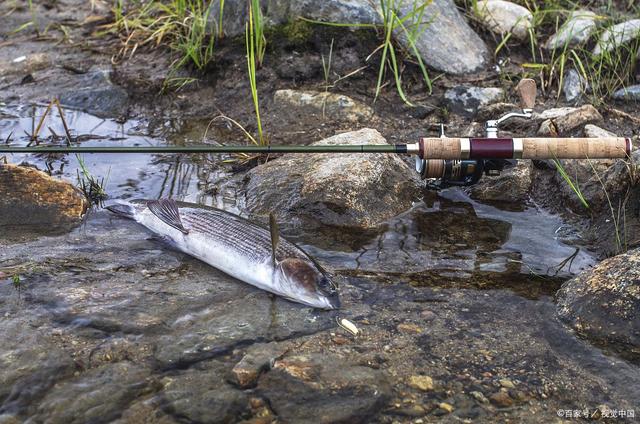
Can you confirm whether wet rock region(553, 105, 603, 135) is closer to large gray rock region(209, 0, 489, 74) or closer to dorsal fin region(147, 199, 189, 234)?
large gray rock region(209, 0, 489, 74)

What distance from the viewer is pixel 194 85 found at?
6.86 metres

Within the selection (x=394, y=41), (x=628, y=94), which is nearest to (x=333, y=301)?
(x=394, y=41)

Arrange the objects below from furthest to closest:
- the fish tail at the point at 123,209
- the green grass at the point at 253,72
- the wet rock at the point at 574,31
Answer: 1. the wet rock at the point at 574,31
2. the green grass at the point at 253,72
3. the fish tail at the point at 123,209

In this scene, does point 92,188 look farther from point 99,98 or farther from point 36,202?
point 99,98

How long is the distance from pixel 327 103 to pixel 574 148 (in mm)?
2418

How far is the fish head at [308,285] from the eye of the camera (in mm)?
3582

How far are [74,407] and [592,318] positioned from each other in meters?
2.37

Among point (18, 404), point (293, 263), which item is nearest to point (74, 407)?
point (18, 404)

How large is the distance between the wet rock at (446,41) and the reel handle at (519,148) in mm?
2300

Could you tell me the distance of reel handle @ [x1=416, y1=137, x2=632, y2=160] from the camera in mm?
4309

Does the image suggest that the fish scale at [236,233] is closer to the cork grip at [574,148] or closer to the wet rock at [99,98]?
the cork grip at [574,148]

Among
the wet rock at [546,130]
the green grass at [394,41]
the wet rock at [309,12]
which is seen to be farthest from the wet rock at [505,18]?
the wet rock at [546,130]

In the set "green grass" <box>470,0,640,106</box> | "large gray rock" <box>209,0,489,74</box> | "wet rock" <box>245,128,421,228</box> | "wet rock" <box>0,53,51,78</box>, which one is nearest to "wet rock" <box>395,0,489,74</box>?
"large gray rock" <box>209,0,489,74</box>

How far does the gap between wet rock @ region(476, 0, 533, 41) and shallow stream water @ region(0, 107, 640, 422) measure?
287 centimetres
